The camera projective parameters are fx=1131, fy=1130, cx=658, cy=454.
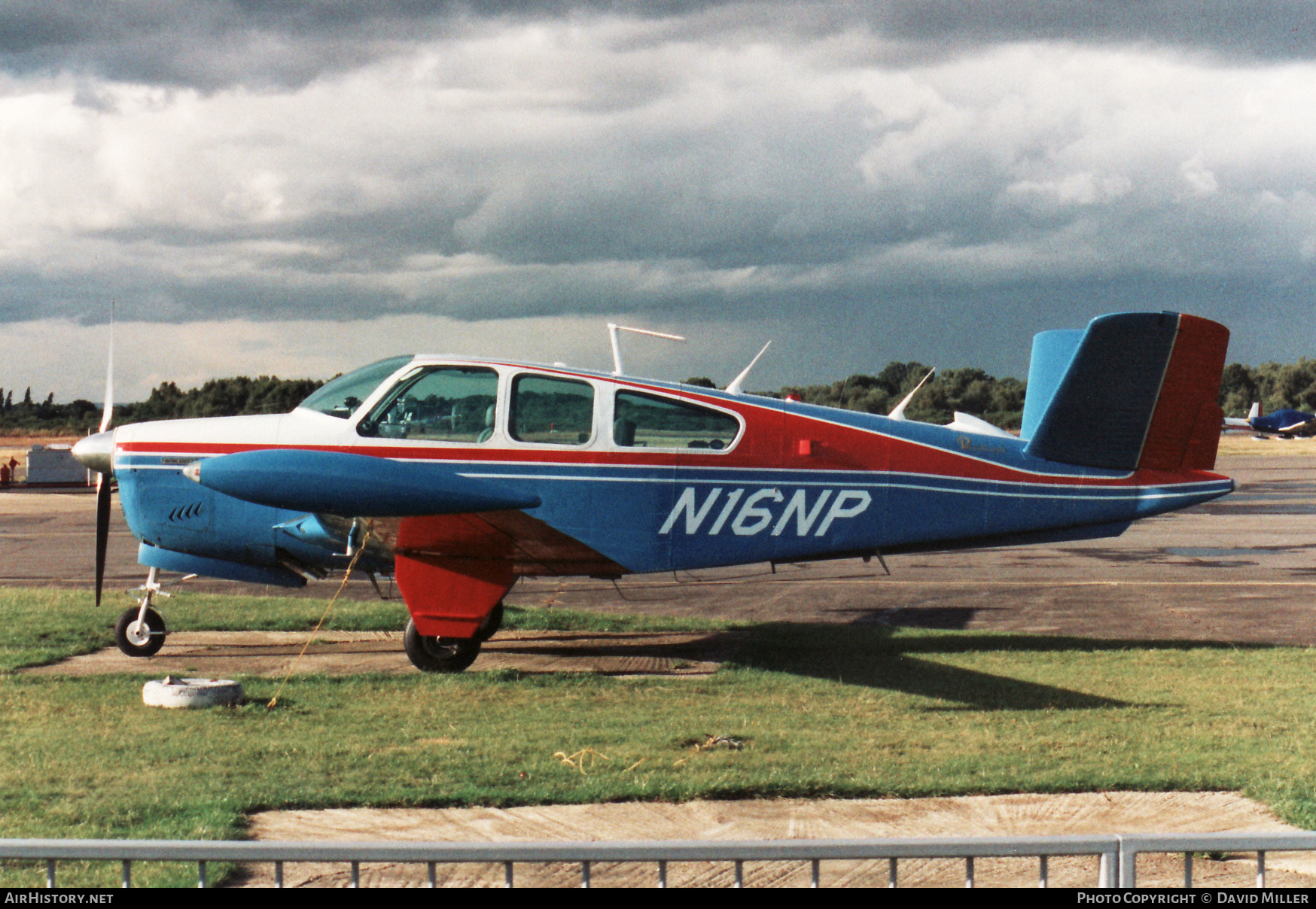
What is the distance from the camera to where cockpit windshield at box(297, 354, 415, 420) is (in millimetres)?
9586

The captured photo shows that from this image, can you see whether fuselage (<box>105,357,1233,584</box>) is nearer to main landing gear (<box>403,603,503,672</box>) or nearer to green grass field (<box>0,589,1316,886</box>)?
main landing gear (<box>403,603,503,672</box>)

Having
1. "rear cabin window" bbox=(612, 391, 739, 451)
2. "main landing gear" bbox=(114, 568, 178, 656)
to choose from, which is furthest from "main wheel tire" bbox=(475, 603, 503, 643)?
"main landing gear" bbox=(114, 568, 178, 656)

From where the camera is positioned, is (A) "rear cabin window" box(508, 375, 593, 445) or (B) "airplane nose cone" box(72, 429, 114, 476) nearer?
(A) "rear cabin window" box(508, 375, 593, 445)

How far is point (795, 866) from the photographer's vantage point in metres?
5.25

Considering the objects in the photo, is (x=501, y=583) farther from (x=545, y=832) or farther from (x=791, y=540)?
(x=545, y=832)

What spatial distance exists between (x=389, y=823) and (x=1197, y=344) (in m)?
8.28

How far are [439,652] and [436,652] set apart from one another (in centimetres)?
3

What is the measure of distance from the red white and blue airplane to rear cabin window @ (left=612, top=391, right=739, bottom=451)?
18 mm

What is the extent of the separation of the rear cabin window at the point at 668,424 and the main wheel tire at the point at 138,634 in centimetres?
460

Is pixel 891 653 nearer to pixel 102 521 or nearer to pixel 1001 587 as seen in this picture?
pixel 1001 587

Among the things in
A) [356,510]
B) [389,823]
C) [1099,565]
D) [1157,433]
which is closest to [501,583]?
[356,510]

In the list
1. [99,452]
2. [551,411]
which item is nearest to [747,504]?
[551,411]

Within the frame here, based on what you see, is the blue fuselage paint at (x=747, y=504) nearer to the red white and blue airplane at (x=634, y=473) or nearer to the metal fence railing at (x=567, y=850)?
the red white and blue airplane at (x=634, y=473)

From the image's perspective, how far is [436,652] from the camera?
9.80 m
